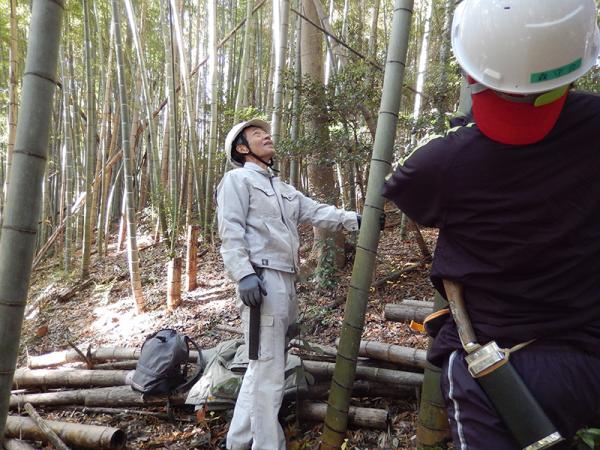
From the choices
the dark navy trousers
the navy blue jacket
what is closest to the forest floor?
the dark navy trousers

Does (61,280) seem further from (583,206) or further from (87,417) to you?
(583,206)

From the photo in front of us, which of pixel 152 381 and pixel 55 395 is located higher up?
pixel 152 381

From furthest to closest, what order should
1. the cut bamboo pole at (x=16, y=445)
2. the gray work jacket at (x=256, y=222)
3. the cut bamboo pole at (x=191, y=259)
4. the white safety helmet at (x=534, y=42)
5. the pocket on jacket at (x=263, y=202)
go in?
the cut bamboo pole at (x=191, y=259)
the cut bamboo pole at (x=16, y=445)
the pocket on jacket at (x=263, y=202)
the gray work jacket at (x=256, y=222)
the white safety helmet at (x=534, y=42)

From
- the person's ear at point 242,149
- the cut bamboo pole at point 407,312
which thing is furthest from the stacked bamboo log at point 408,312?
the person's ear at point 242,149

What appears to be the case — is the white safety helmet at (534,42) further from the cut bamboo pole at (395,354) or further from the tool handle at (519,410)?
the cut bamboo pole at (395,354)

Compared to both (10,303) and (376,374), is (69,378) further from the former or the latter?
(10,303)

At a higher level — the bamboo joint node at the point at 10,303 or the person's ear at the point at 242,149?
the person's ear at the point at 242,149

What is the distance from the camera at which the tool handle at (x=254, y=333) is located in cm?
211

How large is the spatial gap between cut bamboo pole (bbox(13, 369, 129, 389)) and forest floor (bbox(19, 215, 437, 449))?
23cm

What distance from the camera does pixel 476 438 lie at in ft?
3.37

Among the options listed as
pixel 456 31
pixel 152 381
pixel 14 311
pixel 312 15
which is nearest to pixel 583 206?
pixel 456 31

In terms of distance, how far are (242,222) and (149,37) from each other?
865cm

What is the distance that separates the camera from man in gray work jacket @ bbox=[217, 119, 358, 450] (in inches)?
82.7

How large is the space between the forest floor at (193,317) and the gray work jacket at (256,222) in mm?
559
